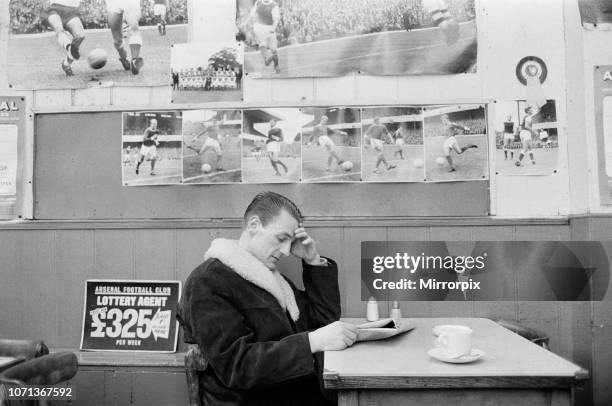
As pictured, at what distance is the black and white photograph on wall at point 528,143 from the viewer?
305cm

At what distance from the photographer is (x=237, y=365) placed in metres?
1.85

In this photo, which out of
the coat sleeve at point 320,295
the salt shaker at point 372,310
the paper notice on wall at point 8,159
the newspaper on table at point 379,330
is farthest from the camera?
the paper notice on wall at point 8,159

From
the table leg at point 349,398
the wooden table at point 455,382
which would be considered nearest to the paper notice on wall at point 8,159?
the wooden table at point 455,382

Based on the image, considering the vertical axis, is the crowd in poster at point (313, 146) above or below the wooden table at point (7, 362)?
above

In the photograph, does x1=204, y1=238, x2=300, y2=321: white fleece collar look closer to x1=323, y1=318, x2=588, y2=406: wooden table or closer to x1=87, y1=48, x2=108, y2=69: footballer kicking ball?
x1=323, y1=318, x2=588, y2=406: wooden table

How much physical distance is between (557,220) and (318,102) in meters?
1.45

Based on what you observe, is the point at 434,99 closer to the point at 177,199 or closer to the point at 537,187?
the point at 537,187

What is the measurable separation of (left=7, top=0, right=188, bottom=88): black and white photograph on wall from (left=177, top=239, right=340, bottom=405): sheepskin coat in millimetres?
1517

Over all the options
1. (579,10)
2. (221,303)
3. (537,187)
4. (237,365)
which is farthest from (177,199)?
(579,10)

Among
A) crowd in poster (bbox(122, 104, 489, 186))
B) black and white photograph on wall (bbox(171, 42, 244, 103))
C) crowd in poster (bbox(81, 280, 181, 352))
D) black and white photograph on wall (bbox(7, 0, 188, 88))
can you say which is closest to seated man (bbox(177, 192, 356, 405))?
crowd in poster (bbox(122, 104, 489, 186))

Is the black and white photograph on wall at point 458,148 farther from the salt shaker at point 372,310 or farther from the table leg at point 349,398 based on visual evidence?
the table leg at point 349,398

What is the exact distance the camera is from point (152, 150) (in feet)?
10.4

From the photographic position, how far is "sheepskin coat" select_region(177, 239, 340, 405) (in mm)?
1854

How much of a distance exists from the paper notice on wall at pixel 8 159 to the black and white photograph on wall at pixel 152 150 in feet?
2.12
